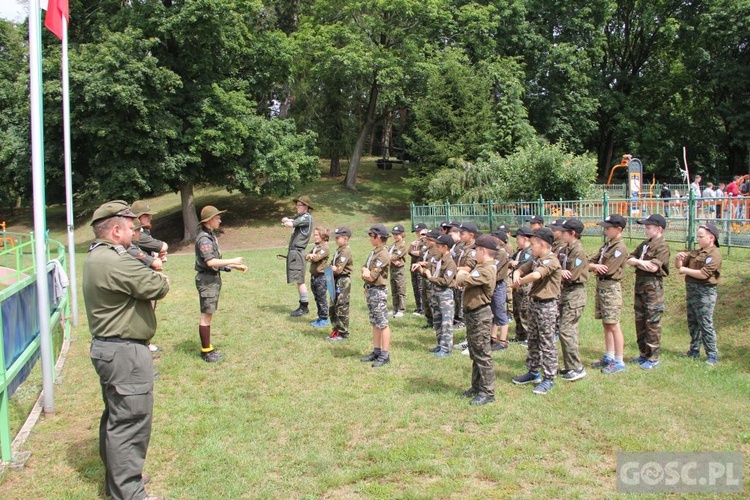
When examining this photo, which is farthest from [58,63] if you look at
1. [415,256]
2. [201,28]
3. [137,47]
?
[415,256]

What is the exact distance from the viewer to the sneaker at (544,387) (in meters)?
6.37

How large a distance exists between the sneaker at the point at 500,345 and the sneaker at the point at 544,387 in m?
1.90

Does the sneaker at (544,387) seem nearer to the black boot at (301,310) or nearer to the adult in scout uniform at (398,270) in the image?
the adult in scout uniform at (398,270)

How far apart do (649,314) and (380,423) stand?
161 inches

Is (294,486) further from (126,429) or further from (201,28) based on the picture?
(201,28)

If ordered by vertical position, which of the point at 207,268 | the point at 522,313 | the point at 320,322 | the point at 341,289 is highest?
the point at 207,268

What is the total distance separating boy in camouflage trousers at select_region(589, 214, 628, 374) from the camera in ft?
23.5

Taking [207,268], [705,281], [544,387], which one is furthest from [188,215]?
[705,281]

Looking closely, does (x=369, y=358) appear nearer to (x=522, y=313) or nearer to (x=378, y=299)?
(x=378, y=299)

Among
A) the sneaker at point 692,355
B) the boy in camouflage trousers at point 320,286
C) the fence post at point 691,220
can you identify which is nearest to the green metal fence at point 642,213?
the fence post at point 691,220

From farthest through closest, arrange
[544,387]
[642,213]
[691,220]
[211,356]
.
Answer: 1. [642,213]
2. [691,220]
3. [211,356]
4. [544,387]

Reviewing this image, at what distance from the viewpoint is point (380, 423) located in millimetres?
5691

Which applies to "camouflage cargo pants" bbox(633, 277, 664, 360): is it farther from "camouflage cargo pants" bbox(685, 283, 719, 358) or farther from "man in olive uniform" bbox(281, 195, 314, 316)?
"man in olive uniform" bbox(281, 195, 314, 316)

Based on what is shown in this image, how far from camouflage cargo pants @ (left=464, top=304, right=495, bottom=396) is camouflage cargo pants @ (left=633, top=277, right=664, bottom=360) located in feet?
Answer: 8.67
